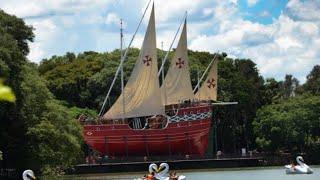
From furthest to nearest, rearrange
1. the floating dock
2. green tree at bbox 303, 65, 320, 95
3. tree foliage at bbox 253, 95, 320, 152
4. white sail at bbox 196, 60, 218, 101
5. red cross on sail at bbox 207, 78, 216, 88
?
1. green tree at bbox 303, 65, 320, 95
2. tree foliage at bbox 253, 95, 320, 152
3. white sail at bbox 196, 60, 218, 101
4. red cross on sail at bbox 207, 78, 216, 88
5. the floating dock

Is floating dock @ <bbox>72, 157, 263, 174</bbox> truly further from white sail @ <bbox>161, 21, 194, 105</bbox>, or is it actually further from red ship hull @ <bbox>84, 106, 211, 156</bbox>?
white sail @ <bbox>161, 21, 194, 105</bbox>

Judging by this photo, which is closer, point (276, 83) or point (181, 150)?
point (181, 150)

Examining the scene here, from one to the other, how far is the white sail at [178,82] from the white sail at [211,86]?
13.4 ft

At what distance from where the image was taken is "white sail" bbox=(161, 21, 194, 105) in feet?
308

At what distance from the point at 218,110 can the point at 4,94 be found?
106617mm

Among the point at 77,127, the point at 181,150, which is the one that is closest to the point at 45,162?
the point at 77,127

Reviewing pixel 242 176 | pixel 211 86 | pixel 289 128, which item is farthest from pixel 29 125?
pixel 289 128

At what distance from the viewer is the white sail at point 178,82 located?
93.9 m

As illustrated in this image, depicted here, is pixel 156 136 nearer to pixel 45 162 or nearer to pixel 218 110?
pixel 218 110

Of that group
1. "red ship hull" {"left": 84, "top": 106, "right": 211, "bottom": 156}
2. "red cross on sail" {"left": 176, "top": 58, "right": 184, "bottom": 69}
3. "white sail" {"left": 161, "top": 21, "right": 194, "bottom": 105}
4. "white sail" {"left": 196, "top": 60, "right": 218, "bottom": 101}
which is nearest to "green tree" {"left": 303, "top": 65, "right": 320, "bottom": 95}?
"white sail" {"left": 196, "top": 60, "right": 218, "bottom": 101}

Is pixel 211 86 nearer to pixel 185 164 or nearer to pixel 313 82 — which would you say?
pixel 185 164

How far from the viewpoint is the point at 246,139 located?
4333 inches

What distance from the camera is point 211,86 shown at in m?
98.6

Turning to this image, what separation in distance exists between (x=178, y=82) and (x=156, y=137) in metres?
6.90
